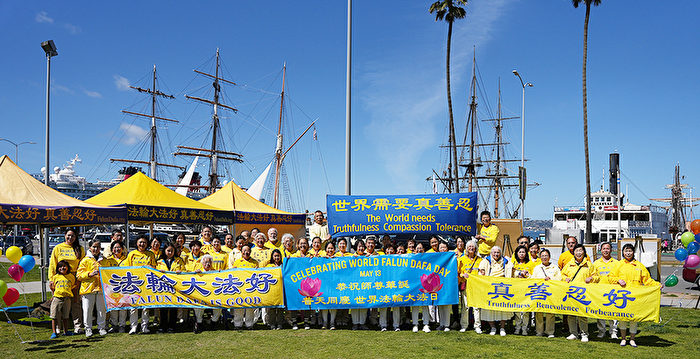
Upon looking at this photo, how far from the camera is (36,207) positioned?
11234 millimetres

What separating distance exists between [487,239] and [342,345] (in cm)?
388

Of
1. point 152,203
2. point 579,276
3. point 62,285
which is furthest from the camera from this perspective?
point 152,203

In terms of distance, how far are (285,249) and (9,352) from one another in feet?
16.0

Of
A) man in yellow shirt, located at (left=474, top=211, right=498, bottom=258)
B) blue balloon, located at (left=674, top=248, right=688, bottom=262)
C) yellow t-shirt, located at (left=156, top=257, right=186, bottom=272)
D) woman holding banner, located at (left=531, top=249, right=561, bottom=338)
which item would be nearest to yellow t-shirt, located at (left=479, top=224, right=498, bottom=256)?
man in yellow shirt, located at (left=474, top=211, right=498, bottom=258)

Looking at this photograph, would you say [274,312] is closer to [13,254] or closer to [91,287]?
[91,287]

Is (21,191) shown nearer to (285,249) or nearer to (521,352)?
(285,249)

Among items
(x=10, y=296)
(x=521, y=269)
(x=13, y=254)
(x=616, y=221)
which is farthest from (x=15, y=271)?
(x=616, y=221)

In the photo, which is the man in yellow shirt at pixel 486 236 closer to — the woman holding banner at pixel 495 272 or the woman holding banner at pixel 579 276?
the woman holding banner at pixel 495 272

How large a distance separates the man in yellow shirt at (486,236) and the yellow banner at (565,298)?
147 centimetres

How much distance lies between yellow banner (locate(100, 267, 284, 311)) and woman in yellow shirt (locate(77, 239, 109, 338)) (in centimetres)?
20

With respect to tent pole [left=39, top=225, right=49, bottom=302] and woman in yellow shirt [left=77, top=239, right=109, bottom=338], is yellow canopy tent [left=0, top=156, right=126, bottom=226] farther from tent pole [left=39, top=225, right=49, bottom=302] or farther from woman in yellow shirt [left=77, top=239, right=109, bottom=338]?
woman in yellow shirt [left=77, top=239, right=109, bottom=338]

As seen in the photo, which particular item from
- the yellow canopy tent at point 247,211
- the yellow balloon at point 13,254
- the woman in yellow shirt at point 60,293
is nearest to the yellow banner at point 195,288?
the woman in yellow shirt at point 60,293

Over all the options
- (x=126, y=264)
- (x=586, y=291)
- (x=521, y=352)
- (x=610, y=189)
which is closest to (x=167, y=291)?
(x=126, y=264)

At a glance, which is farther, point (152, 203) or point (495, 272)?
point (152, 203)
